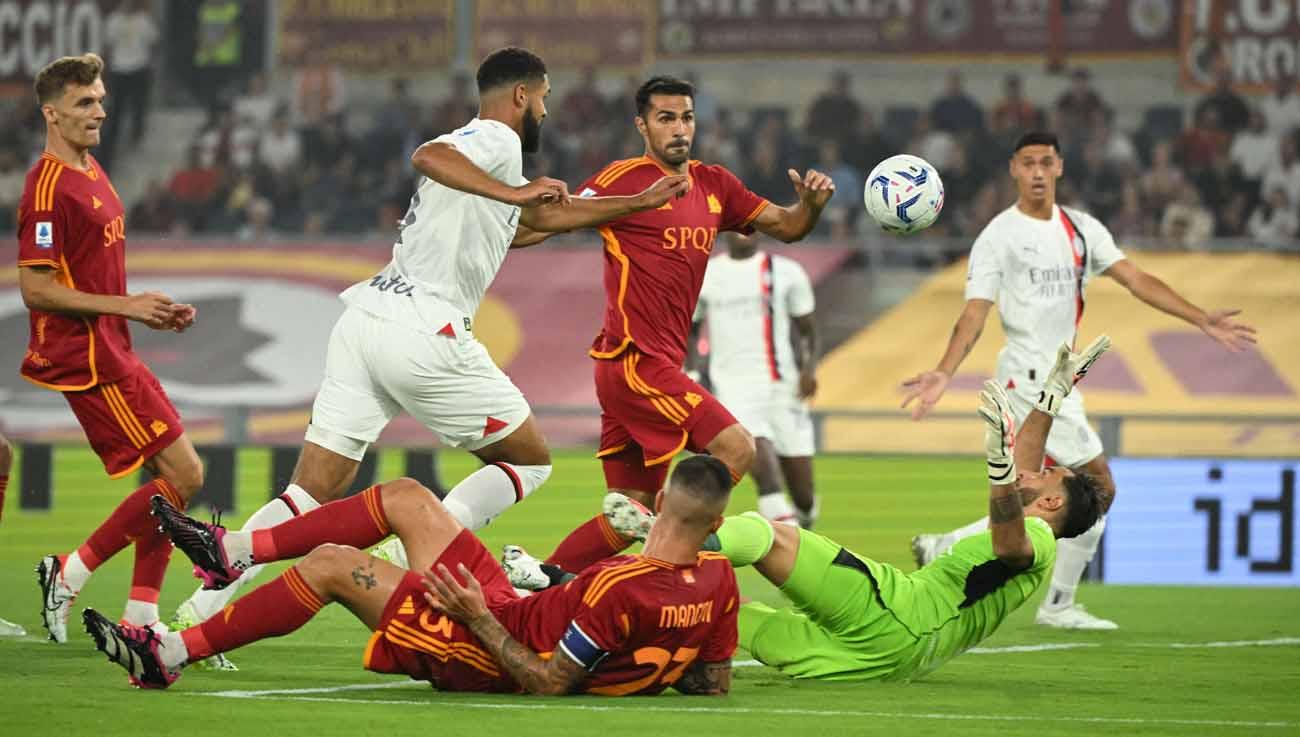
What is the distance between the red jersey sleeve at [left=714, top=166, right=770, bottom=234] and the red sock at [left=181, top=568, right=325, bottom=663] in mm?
3491

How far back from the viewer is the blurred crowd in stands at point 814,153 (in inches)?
863

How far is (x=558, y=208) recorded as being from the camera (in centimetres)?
875

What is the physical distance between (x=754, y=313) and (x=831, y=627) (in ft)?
22.1

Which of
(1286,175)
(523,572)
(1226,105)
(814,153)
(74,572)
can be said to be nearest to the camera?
(523,572)

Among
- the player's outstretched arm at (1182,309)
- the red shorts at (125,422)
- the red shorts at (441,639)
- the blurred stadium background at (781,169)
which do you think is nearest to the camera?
the red shorts at (441,639)

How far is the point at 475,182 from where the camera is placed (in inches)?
330

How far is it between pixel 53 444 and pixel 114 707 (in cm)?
966

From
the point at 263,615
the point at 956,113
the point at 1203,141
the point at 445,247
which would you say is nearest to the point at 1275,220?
the point at 1203,141

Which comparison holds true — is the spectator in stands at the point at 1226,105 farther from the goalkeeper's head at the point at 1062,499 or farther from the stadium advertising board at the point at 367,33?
the goalkeeper's head at the point at 1062,499

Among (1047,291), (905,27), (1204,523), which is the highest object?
(905,27)

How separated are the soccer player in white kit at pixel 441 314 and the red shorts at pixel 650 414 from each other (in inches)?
28.4

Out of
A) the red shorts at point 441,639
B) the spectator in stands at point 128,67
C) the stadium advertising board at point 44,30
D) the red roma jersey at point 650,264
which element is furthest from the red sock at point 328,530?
the stadium advertising board at point 44,30

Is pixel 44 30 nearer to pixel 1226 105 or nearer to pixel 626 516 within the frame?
pixel 1226 105

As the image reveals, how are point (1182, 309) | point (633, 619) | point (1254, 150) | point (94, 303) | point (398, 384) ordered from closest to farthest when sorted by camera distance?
point (633, 619), point (398, 384), point (94, 303), point (1182, 309), point (1254, 150)
